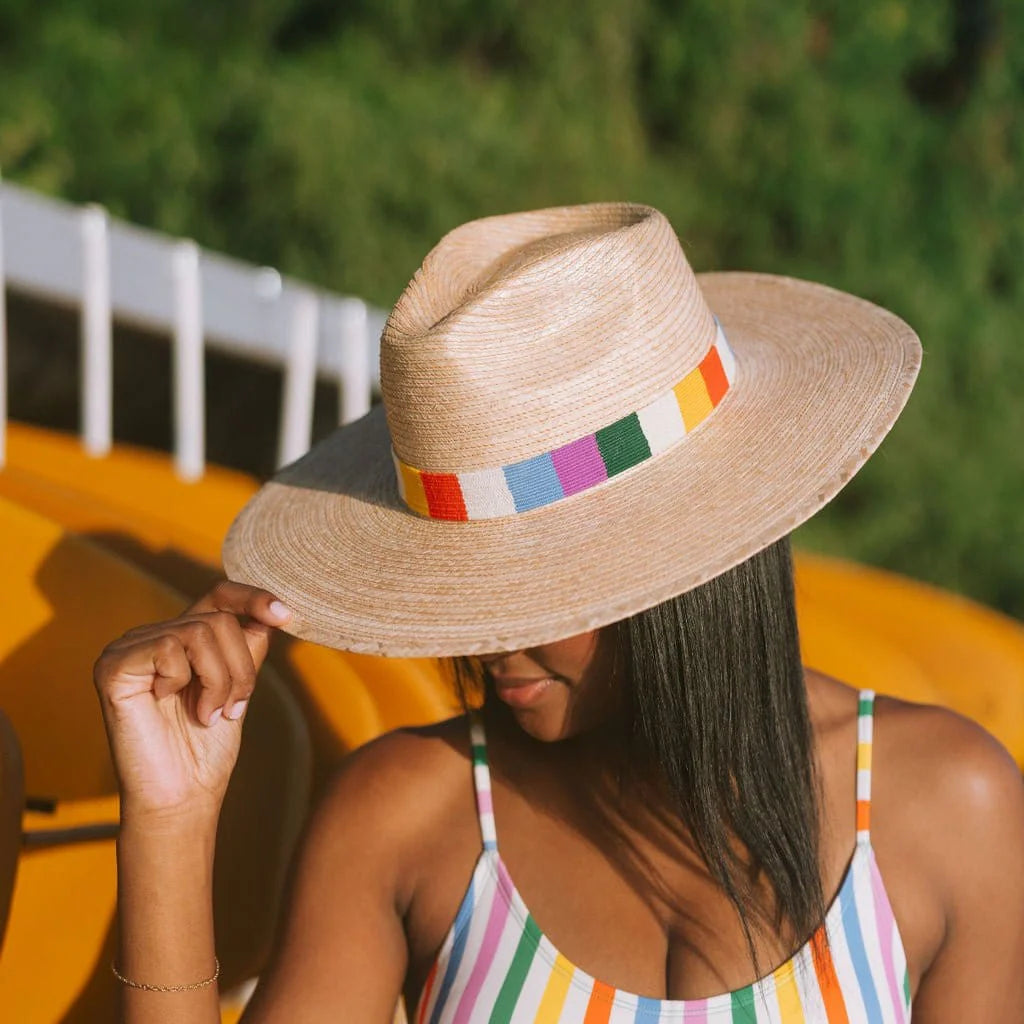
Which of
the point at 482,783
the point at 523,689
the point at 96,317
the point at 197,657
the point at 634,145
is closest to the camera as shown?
the point at 197,657

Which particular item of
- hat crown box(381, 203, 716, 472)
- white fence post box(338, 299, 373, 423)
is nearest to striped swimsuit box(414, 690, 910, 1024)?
hat crown box(381, 203, 716, 472)

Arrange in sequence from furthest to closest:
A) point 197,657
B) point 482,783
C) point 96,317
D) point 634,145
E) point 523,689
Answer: point 634,145 → point 96,317 → point 482,783 → point 523,689 → point 197,657

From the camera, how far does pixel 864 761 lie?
1.32 m

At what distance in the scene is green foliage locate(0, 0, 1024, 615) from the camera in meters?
4.60

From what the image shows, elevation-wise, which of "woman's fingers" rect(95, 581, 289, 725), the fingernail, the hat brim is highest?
the hat brim

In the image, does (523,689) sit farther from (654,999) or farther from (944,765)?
(944,765)

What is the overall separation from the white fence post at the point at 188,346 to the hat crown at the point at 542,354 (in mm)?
1667

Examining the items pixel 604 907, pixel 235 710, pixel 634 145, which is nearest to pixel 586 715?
pixel 604 907

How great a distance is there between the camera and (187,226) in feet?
15.0

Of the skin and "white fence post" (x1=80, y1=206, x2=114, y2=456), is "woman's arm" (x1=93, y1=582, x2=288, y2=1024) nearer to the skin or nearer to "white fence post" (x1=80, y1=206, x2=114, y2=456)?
the skin

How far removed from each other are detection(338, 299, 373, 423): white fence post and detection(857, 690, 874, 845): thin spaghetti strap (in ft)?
5.24

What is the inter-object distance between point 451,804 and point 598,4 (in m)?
4.77

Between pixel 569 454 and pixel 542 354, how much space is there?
0.28 feet

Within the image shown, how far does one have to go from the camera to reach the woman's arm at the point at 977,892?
4.17ft
